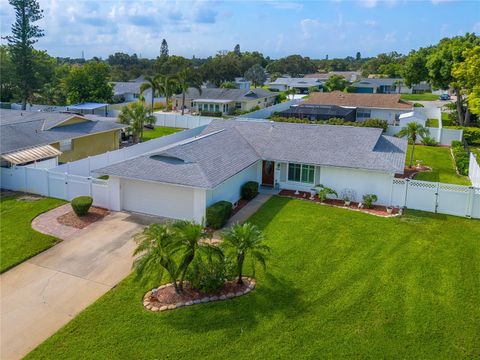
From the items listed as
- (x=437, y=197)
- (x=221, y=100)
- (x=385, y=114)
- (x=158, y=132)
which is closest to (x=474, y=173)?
(x=437, y=197)

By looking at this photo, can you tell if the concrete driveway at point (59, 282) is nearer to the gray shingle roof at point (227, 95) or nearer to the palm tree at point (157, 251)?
the palm tree at point (157, 251)

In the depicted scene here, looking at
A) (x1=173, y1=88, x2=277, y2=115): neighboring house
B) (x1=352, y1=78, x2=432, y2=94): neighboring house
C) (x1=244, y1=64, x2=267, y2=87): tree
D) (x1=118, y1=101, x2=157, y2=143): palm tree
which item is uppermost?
(x1=244, y1=64, x2=267, y2=87): tree

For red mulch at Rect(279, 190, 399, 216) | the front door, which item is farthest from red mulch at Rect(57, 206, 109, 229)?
red mulch at Rect(279, 190, 399, 216)

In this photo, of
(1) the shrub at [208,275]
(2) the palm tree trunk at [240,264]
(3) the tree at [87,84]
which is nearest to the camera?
(1) the shrub at [208,275]

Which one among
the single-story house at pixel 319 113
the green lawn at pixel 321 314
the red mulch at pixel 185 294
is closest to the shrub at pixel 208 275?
the red mulch at pixel 185 294

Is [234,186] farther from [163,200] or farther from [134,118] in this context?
[134,118]

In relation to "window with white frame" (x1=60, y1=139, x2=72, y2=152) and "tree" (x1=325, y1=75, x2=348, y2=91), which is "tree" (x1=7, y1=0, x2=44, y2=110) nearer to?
"window with white frame" (x1=60, y1=139, x2=72, y2=152)
